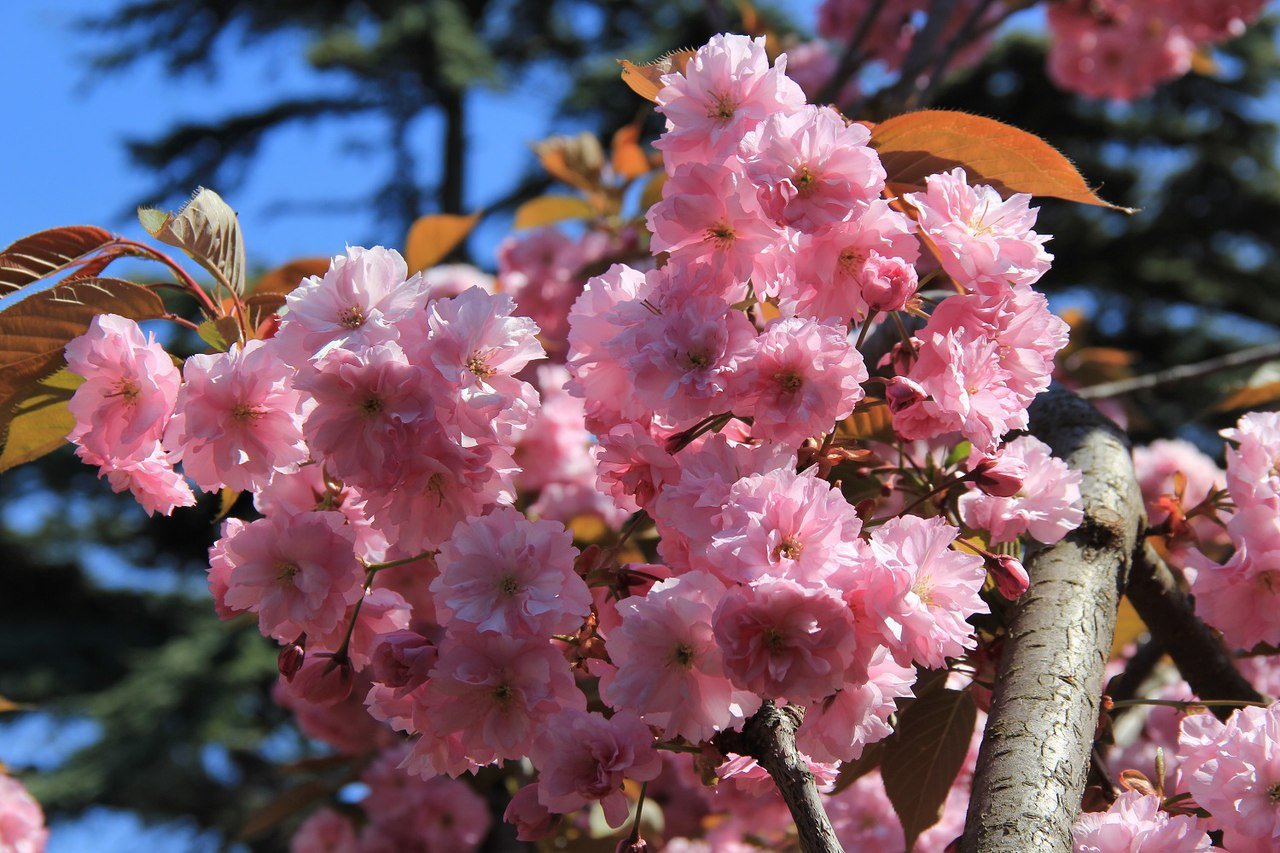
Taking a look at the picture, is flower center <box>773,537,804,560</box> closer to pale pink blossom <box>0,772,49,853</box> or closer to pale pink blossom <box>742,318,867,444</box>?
pale pink blossom <box>742,318,867,444</box>

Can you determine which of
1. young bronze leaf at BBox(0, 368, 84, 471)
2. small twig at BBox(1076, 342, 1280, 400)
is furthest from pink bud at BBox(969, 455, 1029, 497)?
small twig at BBox(1076, 342, 1280, 400)

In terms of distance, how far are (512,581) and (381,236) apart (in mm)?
8236

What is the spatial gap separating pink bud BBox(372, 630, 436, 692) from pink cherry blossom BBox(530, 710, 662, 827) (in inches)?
3.9

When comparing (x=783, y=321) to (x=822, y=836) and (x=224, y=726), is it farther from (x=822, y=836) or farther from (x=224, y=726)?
(x=224, y=726)

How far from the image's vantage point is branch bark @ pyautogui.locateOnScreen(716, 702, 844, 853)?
657 millimetres

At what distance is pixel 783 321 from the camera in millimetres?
760

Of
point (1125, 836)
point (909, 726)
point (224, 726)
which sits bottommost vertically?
point (224, 726)

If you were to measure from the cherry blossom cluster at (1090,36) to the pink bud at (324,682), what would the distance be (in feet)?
5.82

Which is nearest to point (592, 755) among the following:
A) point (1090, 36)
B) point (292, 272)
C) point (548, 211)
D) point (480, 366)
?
point (480, 366)

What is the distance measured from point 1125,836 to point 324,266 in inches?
41.8

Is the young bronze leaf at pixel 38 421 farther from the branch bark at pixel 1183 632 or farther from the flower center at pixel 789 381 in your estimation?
the branch bark at pixel 1183 632

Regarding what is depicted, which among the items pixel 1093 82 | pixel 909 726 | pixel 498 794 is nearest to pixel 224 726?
pixel 498 794

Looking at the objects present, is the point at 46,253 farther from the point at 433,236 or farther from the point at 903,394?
the point at 433,236

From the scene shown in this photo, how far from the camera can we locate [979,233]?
32.1 inches
